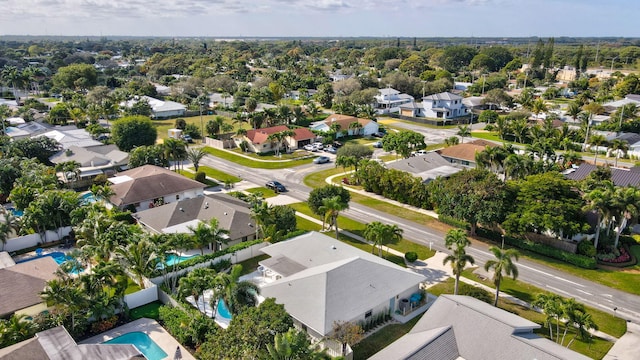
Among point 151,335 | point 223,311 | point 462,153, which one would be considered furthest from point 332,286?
point 462,153

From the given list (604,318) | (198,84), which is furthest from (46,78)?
(604,318)

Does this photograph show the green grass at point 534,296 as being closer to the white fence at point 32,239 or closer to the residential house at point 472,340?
the residential house at point 472,340

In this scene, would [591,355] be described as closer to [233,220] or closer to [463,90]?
[233,220]

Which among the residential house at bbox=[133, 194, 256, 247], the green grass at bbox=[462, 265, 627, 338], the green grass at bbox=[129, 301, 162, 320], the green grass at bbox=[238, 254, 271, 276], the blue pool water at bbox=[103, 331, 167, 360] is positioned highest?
the residential house at bbox=[133, 194, 256, 247]

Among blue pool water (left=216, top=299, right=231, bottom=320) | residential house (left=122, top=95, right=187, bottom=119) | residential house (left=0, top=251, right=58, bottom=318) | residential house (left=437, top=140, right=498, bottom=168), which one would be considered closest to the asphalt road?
blue pool water (left=216, top=299, right=231, bottom=320)

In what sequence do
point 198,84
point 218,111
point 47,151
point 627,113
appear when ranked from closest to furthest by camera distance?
point 47,151 < point 627,113 < point 218,111 < point 198,84

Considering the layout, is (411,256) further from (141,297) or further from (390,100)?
(390,100)

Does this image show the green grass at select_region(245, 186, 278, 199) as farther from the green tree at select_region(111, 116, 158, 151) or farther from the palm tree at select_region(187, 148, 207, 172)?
the green tree at select_region(111, 116, 158, 151)
